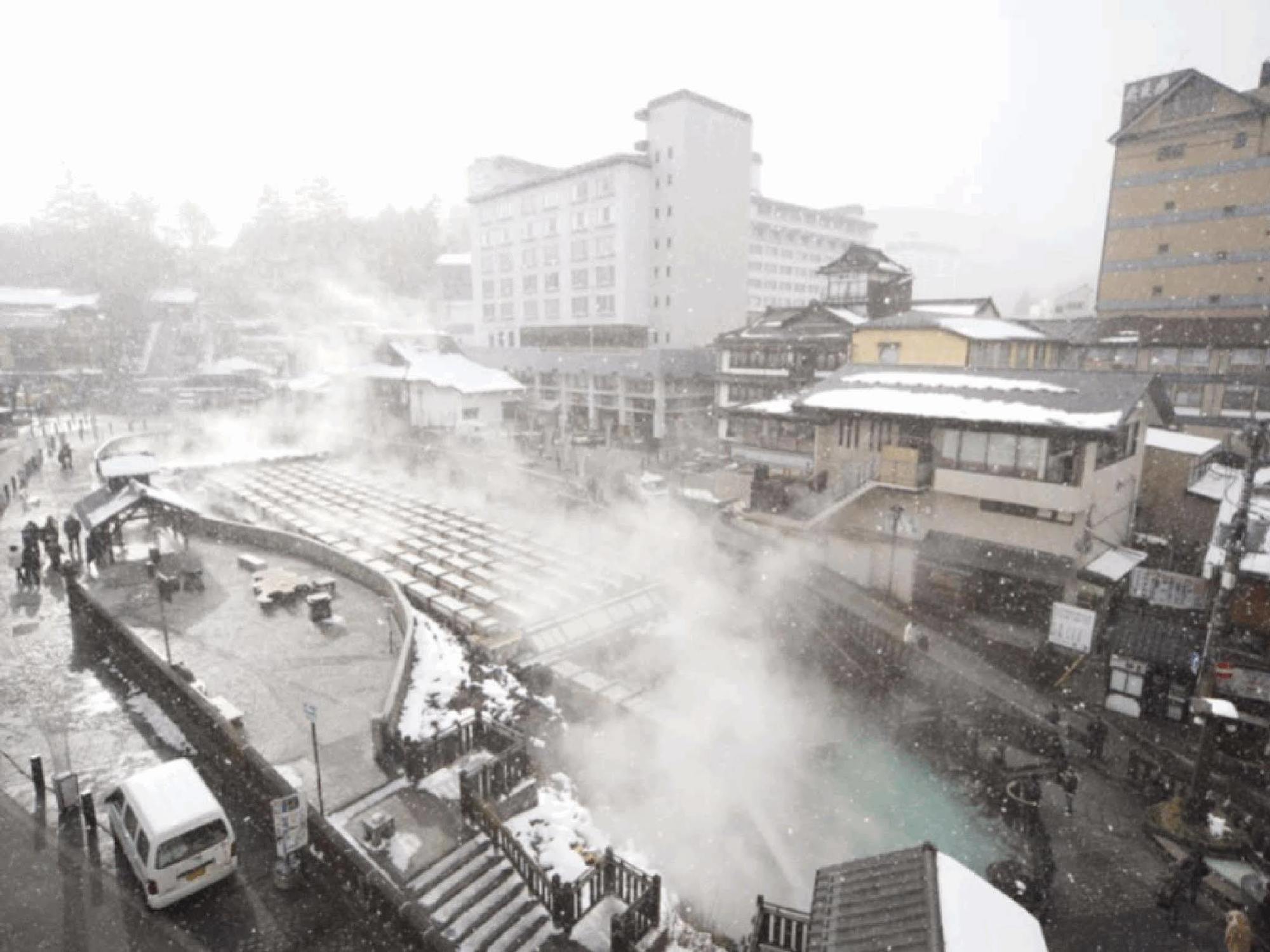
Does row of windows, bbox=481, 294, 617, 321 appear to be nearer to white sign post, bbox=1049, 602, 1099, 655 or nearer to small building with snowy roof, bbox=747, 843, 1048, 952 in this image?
white sign post, bbox=1049, 602, 1099, 655

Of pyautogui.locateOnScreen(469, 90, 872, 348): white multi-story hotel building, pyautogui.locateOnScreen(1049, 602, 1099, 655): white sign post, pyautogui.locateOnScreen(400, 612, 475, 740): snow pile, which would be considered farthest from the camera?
pyautogui.locateOnScreen(469, 90, 872, 348): white multi-story hotel building

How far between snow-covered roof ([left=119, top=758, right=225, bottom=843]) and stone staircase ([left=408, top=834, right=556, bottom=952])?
338 centimetres

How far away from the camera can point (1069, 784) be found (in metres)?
14.1

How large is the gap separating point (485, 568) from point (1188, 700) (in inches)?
878

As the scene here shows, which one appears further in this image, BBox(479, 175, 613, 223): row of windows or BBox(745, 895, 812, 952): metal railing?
BBox(479, 175, 613, 223): row of windows

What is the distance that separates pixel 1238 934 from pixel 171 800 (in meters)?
16.4

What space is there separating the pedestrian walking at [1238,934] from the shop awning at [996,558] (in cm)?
1170

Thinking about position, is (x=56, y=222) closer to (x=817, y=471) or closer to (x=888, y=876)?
(x=817, y=471)

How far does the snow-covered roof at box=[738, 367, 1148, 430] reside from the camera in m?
19.4

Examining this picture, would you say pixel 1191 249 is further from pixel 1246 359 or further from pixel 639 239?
pixel 639 239

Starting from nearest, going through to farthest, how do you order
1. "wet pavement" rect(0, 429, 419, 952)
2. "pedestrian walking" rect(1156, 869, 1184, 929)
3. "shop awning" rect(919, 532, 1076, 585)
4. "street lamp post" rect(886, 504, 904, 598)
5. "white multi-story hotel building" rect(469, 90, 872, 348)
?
"wet pavement" rect(0, 429, 419, 952), "pedestrian walking" rect(1156, 869, 1184, 929), "shop awning" rect(919, 532, 1076, 585), "street lamp post" rect(886, 504, 904, 598), "white multi-story hotel building" rect(469, 90, 872, 348)

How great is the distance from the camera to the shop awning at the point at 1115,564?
20.4 m

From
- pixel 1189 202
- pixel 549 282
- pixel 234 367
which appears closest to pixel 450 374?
pixel 549 282

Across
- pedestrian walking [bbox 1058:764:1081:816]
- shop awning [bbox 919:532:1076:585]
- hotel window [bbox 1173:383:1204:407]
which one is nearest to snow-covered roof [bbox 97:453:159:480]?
shop awning [bbox 919:532:1076:585]
